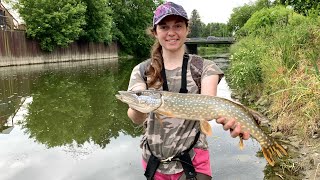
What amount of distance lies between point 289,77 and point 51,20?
29705 millimetres

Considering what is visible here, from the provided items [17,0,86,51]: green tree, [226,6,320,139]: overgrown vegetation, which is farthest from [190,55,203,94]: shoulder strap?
[17,0,86,51]: green tree

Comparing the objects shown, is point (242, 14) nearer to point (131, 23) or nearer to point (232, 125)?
point (131, 23)

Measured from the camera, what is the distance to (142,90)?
2.80 meters

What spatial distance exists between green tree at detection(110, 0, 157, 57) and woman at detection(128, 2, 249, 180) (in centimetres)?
5267

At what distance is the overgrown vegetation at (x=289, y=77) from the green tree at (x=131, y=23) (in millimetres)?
43322

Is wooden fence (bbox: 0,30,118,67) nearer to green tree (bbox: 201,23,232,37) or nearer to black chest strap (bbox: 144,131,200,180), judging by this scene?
black chest strap (bbox: 144,131,200,180)

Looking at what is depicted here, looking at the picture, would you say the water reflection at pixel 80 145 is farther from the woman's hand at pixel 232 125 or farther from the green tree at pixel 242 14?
the green tree at pixel 242 14

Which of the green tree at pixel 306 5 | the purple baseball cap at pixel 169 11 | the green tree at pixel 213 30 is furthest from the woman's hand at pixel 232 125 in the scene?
the green tree at pixel 213 30

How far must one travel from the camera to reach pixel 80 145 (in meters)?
8.10

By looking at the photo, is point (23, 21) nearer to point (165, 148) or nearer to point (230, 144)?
point (230, 144)

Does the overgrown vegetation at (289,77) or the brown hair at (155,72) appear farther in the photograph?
the overgrown vegetation at (289,77)

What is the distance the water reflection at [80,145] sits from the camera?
6473 mm

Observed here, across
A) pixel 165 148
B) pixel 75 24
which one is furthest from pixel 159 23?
pixel 75 24

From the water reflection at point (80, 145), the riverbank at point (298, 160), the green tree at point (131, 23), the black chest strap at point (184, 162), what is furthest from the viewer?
the green tree at point (131, 23)
